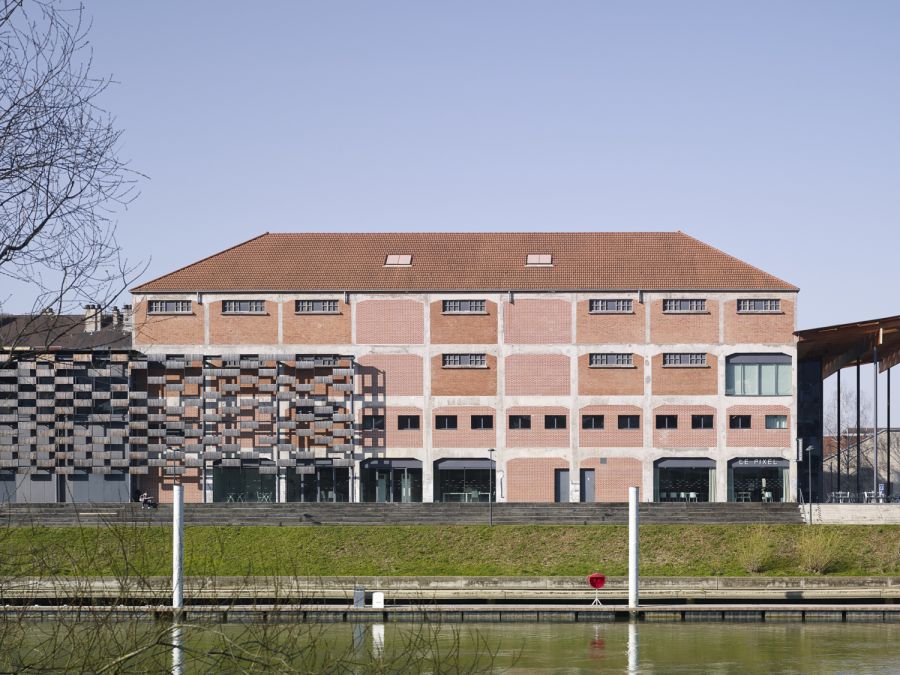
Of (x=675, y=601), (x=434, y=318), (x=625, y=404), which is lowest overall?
(x=675, y=601)

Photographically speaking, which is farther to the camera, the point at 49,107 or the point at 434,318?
the point at 434,318

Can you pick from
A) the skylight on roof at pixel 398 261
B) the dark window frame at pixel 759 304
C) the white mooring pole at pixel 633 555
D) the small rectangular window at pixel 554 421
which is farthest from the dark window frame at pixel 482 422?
the white mooring pole at pixel 633 555

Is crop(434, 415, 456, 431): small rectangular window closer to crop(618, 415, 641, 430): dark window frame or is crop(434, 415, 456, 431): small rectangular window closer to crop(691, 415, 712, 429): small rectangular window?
crop(618, 415, 641, 430): dark window frame

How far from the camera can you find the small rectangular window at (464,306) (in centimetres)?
6256

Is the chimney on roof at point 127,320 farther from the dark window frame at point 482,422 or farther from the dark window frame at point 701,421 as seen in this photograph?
the dark window frame at point 701,421

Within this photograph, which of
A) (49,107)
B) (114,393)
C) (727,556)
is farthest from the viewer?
(114,393)

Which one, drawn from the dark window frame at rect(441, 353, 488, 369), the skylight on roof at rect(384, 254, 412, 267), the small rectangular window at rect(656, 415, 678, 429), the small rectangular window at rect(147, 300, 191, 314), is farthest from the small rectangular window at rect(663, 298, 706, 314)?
the small rectangular window at rect(147, 300, 191, 314)

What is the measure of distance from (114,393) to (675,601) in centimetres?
3308

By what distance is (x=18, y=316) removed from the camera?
9.09 metres

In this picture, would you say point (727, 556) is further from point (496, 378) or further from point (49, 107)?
point (49, 107)

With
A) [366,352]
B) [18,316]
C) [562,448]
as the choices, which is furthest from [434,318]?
[18,316]

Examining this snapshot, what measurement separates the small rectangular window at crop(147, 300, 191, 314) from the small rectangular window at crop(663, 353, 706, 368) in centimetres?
2364

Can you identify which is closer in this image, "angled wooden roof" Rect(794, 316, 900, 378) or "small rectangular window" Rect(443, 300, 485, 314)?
"angled wooden roof" Rect(794, 316, 900, 378)

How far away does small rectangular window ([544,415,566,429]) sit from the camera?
6172 centimetres
